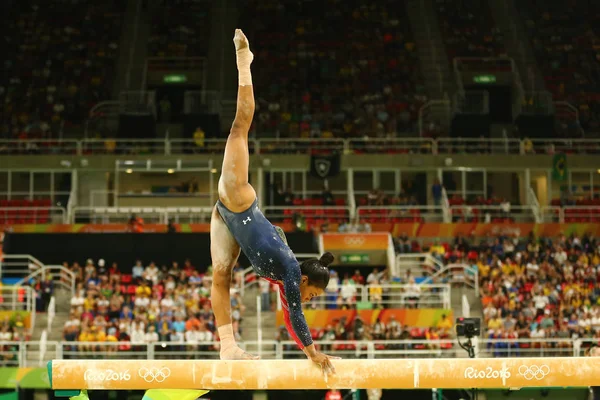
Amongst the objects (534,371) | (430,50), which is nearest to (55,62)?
(430,50)

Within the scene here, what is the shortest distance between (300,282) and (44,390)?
1365 centimetres

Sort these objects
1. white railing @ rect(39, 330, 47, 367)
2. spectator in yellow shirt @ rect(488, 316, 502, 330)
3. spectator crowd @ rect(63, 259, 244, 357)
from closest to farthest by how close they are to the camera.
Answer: white railing @ rect(39, 330, 47, 367), spectator crowd @ rect(63, 259, 244, 357), spectator in yellow shirt @ rect(488, 316, 502, 330)

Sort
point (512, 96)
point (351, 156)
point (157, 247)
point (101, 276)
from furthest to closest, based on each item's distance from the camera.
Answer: point (512, 96) < point (351, 156) < point (157, 247) < point (101, 276)

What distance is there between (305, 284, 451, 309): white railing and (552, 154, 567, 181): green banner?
808 centimetres

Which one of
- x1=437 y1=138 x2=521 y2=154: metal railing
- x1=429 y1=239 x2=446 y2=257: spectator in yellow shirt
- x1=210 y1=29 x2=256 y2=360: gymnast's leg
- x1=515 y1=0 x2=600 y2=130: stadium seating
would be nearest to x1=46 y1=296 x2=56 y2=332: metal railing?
x1=429 y1=239 x2=446 y2=257: spectator in yellow shirt

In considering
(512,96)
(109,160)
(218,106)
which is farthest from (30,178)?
Answer: (512,96)

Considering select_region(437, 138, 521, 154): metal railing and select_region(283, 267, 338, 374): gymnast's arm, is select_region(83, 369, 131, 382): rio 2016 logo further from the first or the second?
select_region(437, 138, 521, 154): metal railing

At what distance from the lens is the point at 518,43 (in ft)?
114

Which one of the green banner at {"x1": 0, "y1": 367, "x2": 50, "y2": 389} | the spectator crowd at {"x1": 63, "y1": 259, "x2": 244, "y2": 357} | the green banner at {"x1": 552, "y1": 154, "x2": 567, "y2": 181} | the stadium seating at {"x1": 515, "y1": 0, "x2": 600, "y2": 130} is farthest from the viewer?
the stadium seating at {"x1": 515, "y1": 0, "x2": 600, "y2": 130}

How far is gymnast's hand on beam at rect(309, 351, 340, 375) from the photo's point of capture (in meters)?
6.90

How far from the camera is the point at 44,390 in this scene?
19.3 meters

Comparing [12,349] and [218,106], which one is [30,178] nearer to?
[218,106]

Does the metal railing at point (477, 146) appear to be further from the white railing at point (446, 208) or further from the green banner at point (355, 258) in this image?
the green banner at point (355, 258)

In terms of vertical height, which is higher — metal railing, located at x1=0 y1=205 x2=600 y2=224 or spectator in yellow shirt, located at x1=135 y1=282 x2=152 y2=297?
metal railing, located at x1=0 y1=205 x2=600 y2=224
